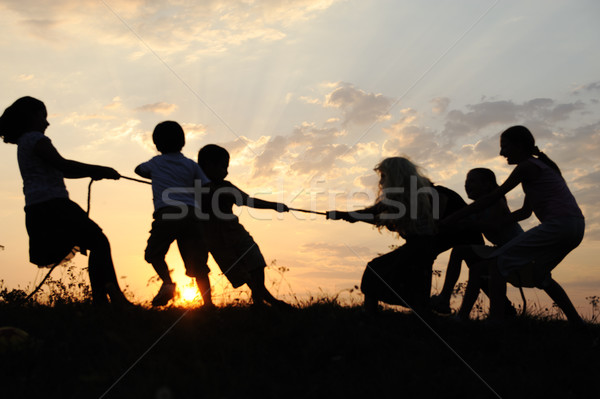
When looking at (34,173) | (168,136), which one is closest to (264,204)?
(168,136)

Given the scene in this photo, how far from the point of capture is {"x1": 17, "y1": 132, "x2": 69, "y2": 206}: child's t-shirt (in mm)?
6023

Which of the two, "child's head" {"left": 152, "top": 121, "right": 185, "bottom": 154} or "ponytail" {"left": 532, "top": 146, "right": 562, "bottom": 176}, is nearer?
"ponytail" {"left": 532, "top": 146, "right": 562, "bottom": 176}

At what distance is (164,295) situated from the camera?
6.48 meters

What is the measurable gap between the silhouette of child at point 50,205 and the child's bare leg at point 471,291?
13.8 ft

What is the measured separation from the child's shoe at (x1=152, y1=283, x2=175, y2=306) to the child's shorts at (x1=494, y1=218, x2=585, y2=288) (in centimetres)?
397

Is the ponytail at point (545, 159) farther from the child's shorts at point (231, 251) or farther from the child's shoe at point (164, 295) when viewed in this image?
the child's shoe at point (164, 295)

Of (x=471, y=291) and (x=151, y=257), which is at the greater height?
(x=151, y=257)

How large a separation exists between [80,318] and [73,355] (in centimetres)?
88

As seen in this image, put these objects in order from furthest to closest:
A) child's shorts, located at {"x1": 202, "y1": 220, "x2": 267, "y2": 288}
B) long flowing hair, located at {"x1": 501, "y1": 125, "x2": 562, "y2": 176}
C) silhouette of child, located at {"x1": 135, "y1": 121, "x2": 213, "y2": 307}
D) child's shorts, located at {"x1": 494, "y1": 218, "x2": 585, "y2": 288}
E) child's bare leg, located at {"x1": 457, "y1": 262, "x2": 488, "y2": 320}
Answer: child's shorts, located at {"x1": 202, "y1": 220, "x2": 267, "y2": 288} → child's bare leg, located at {"x1": 457, "y1": 262, "x2": 488, "y2": 320} → silhouette of child, located at {"x1": 135, "y1": 121, "x2": 213, "y2": 307} → long flowing hair, located at {"x1": 501, "y1": 125, "x2": 562, "y2": 176} → child's shorts, located at {"x1": 494, "y1": 218, "x2": 585, "y2": 288}

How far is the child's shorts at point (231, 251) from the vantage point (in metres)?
7.45

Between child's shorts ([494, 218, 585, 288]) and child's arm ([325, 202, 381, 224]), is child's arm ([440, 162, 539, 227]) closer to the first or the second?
child's shorts ([494, 218, 585, 288])

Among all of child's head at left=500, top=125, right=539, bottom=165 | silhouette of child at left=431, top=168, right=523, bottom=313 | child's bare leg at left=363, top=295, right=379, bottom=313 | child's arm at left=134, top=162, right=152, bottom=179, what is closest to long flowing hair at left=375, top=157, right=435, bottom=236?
child's bare leg at left=363, top=295, right=379, bottom=313

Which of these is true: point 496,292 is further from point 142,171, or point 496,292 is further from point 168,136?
point 142,171

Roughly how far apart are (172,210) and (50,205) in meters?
1.36
